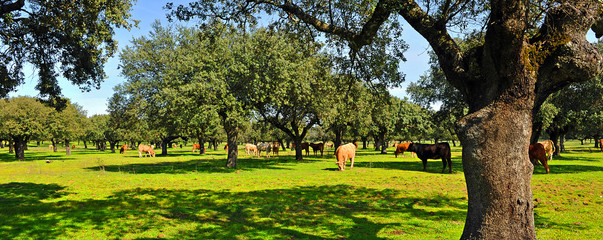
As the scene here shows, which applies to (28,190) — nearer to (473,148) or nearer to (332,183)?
(332,183)

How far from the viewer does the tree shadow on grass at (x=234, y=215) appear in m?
7.32

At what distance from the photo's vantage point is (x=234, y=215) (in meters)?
9.13

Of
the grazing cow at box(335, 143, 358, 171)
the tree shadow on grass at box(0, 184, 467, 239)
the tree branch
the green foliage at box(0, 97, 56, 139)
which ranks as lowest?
the tree shadow on grass at box(0, 184, 467, 239)

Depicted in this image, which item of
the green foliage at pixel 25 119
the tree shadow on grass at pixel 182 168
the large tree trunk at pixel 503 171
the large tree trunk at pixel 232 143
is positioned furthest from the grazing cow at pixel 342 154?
the green foliage at pixel 25 119

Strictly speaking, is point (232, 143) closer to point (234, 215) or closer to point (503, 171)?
point (234, 215)

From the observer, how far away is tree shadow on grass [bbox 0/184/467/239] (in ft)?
24.0

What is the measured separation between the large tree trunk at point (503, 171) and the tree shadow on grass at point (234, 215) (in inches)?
91.1

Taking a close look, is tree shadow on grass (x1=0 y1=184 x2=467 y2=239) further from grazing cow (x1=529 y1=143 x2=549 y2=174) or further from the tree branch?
grazing cow (x1=529 y1=143 x2=549 y2=174)

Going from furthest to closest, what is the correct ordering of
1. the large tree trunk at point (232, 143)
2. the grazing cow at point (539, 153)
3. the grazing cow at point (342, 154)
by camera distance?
the large tree trunk at point (232, 143), the grazing cow at point (342, 154), the grazing cow at point (539, 153)

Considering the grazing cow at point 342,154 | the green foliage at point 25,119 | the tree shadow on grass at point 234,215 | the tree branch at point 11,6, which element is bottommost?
the tree shadow on grass at point 234,215

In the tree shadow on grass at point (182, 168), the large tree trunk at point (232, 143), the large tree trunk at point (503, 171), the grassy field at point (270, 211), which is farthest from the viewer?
the large tree trunk at point (232, 143)

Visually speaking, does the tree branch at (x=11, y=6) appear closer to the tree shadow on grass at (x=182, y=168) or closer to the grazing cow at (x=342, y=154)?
the tree shadow on grass at (x=182, y=168)

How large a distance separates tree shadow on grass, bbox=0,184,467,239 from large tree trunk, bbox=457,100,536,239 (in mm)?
2313

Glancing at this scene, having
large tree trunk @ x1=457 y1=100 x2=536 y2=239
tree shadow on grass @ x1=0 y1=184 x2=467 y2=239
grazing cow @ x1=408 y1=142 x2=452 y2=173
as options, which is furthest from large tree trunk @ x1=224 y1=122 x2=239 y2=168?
large tree trunk @ x1=457 y1=100 x2=536 y2=239
